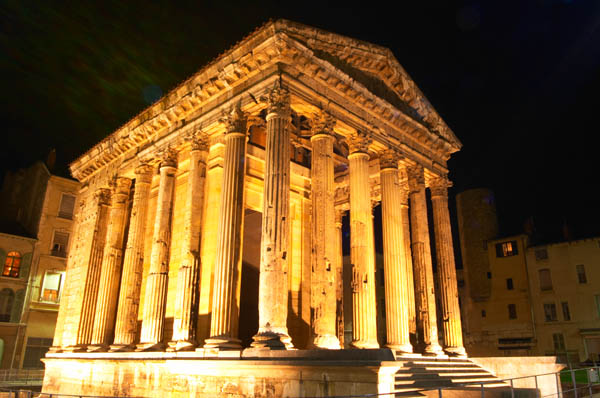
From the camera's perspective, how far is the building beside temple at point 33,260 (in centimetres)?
2731

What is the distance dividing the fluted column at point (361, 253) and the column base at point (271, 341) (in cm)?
329

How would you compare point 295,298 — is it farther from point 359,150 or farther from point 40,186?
point 40,186

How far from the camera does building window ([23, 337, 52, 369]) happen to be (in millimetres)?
27203

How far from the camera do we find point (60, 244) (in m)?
30.3

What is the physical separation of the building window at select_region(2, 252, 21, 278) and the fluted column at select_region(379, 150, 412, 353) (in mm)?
23731

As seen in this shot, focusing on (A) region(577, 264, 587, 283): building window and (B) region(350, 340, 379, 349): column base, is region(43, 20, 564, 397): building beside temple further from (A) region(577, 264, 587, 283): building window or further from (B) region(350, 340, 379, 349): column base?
(A) region(577, 264, 587, 283): building window

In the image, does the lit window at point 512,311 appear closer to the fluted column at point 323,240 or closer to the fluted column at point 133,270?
the fluted column at point 323,240

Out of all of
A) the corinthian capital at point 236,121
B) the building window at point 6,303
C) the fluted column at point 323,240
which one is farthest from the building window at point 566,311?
the building window at point 6,303

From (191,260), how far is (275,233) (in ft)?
12.8

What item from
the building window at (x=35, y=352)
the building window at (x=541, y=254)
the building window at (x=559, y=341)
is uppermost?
the building window at (x=541, y=254)

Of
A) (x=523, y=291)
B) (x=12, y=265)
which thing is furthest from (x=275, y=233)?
(x=523, y=291)

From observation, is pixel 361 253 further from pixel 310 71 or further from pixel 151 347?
pixel 151 347

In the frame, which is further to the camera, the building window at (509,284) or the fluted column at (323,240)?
the building window at (509,284)

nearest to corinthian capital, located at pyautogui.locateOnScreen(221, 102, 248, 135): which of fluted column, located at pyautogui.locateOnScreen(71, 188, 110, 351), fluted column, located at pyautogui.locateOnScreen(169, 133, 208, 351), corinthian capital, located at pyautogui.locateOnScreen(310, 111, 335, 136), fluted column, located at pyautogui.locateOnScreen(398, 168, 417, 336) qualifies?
fluted column, located at pyautogui.locateOnScreen(169, 133, 208, 351)
